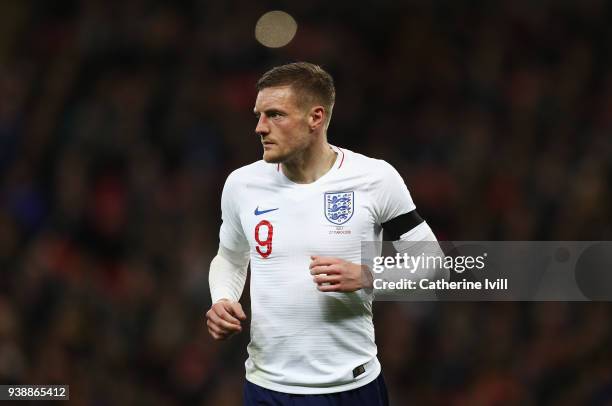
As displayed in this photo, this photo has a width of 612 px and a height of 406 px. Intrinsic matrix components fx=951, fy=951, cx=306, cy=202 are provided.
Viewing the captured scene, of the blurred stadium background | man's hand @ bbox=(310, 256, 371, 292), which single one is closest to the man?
man's hand @ bbox=(310, 256, 371, 292)

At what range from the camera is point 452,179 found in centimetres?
736

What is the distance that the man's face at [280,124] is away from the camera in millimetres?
3324

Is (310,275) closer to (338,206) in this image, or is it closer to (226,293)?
(338,206)

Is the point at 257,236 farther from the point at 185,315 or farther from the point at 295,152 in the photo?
the point at 185,315

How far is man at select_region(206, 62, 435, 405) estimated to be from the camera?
3.32 m

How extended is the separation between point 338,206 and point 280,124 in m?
0.35

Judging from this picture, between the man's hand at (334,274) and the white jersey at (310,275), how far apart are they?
15cm

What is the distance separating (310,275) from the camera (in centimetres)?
331

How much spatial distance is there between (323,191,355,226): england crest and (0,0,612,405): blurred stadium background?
2.97m

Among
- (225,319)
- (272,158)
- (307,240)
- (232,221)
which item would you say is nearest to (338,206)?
(307,240)

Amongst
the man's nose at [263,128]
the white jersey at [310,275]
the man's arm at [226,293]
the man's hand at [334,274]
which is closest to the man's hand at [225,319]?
the man's arm at [226,293]

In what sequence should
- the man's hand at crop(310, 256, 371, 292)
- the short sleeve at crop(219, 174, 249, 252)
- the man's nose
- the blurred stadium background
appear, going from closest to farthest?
the man's hand at crop(310, 256, 371, 292) → the man's nose → the short sleeve at crop(219, 174, 249, 252) → the blurred stadium background

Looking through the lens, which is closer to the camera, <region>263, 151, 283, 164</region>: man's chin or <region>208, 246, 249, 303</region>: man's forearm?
<region>263, 151, 283, 164</region>: man's chin

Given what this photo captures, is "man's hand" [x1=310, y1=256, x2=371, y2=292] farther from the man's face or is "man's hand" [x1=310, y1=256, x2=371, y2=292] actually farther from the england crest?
the man's face
